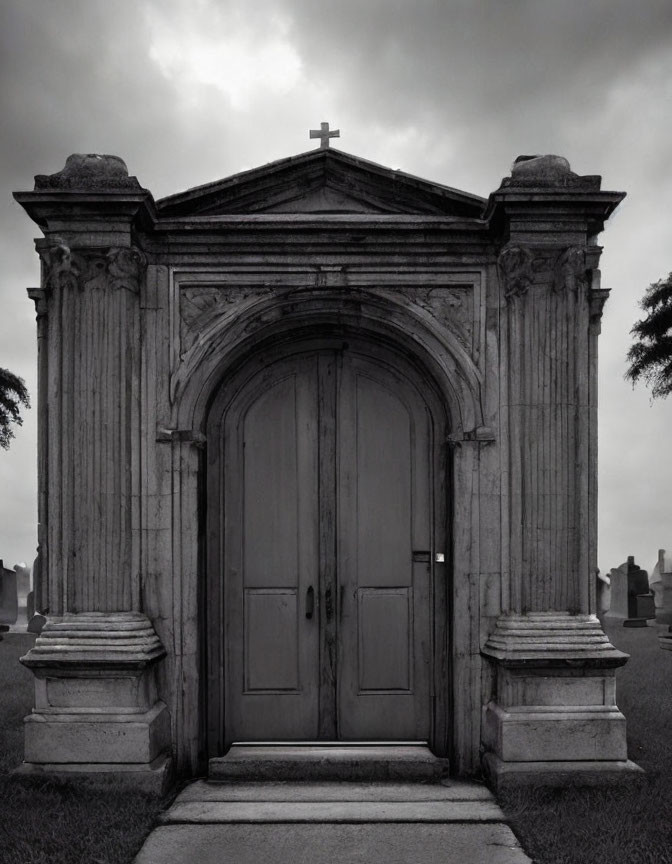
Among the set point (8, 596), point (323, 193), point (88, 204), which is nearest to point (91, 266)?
point (88, 204)

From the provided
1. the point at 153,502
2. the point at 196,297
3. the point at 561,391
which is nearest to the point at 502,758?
the point at 561,391

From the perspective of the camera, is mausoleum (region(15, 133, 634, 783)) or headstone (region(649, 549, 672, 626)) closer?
mausoleum (region(15, 133, 634, 783))

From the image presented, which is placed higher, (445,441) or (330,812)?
(445,441)

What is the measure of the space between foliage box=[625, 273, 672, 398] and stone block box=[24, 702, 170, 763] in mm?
14994

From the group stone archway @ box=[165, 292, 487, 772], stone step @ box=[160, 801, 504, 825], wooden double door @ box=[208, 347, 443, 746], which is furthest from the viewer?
wooden double door @ box=[208, 347, 443, 746]

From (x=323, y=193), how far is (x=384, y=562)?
2.72 metres

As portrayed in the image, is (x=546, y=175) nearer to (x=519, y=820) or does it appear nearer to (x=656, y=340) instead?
(x=519, y=820)

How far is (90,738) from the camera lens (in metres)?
4.88

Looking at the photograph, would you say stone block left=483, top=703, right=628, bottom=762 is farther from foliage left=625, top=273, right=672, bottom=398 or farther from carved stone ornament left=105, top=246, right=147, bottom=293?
foliage left=625, top=273, right=672, bottom=398

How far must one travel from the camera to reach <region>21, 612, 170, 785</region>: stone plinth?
4.85 metres

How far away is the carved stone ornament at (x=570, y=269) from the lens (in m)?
5.16

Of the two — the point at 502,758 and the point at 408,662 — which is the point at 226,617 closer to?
the point at 408,662

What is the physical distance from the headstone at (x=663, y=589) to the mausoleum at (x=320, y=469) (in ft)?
32.4

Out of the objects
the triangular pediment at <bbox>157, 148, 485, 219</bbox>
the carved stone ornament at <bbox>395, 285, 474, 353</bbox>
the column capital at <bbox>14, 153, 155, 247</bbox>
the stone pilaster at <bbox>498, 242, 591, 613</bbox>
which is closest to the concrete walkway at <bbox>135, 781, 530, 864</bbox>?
the stone pilaster at <bbox>498, 242, 591, 613</bbox>
